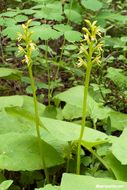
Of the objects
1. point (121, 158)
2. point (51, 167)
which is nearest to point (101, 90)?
point (51, 167)

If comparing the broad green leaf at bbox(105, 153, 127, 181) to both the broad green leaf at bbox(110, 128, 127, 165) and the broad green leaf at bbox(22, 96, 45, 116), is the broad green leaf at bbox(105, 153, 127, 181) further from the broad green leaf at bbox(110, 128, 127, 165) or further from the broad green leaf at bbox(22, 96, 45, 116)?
the broad green leaf at bbox(22, 96, 45, 116)

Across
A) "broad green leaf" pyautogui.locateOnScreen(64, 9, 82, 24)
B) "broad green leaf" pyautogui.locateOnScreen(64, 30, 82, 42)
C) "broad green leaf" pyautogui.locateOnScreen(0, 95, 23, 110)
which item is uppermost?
"broad green leaf" pyautogui.locateOnScreen(64, 9, 82, 24)

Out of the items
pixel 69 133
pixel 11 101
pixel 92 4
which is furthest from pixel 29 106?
pixel 92 4

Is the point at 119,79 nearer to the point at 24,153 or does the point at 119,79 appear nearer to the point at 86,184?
the point at 24,153

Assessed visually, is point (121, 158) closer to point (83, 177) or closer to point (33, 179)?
point (83, 177)

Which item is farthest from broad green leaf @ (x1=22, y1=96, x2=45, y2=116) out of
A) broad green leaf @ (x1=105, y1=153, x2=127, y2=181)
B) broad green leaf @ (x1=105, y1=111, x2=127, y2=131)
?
broad green leaf @ (x1=105, y1=153, x2=127, y2=181)

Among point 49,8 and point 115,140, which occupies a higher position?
point 49,8
